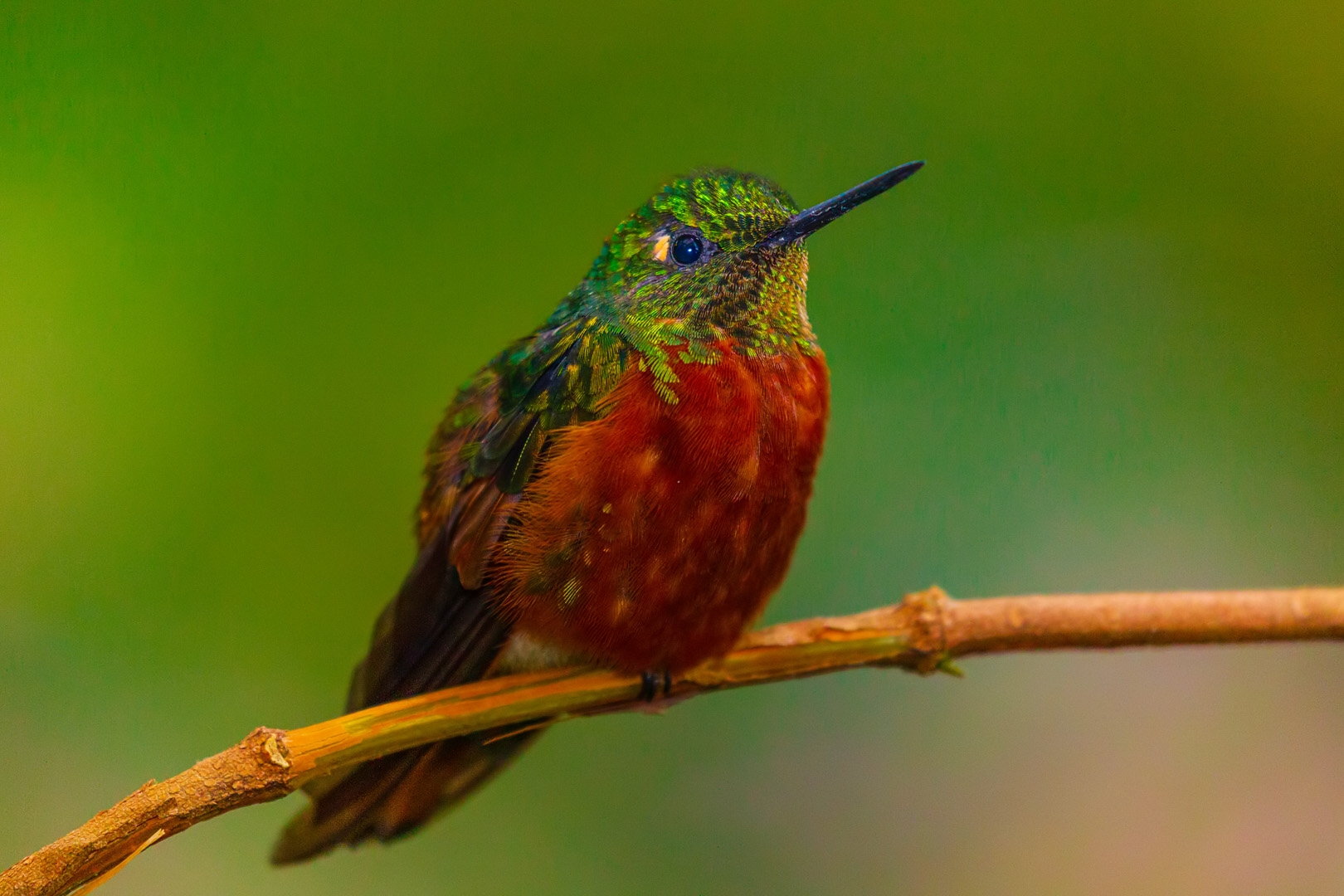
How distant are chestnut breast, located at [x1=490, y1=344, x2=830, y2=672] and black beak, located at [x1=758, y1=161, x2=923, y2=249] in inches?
6.9

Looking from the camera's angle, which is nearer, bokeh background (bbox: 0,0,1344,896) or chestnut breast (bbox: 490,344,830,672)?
chestnut breast (bbox: 490,344,830,672)

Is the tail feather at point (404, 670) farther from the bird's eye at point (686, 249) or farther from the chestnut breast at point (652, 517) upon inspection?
the bird's eye at point (686, 249)

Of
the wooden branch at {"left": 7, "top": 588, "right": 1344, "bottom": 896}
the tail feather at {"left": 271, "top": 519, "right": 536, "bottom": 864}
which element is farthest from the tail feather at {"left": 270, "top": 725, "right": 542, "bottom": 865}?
the wooden branch at {"left": 7, "top": 588, "right": 1344, "bottom": 896}

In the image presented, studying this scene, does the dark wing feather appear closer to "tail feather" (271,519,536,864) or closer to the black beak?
"tail feather" (271,519,536,864)

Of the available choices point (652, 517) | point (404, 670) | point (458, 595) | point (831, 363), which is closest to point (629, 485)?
point (652, 517)

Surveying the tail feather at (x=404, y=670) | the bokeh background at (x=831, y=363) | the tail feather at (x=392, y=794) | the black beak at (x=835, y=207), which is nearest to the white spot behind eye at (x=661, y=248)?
the black beak at (x=835, y=207)

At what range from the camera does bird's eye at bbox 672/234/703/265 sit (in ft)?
4.70

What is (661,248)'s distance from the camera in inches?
57.2

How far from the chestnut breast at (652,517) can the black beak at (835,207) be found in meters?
0.18

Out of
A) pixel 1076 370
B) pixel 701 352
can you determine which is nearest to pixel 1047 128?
pixel 1076 370

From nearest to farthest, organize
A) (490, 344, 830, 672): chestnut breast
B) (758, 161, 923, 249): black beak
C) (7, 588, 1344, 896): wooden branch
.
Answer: (7, 588, 1344, 896): wooden branch < (758, 161, 923, 249): black beak < (490, 344, 830, 672): chestnut breast

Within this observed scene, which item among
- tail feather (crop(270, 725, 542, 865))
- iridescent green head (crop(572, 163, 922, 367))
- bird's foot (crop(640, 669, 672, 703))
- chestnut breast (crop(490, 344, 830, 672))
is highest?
iridescent green head (crop(572, 163, 922, 367))

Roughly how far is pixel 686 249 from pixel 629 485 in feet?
1.18

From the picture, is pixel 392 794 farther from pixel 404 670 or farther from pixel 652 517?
pixel 652 517
